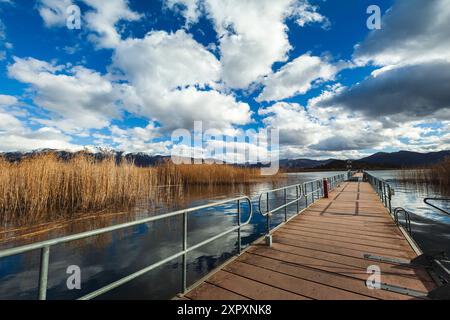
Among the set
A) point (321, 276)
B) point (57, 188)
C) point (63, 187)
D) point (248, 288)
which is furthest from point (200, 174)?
point (248, 288)

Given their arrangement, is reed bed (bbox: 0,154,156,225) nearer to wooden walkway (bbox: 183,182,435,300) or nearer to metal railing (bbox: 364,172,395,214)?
wooden walkway (bbox: 183,182,435,300)

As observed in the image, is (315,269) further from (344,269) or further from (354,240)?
(354,240)

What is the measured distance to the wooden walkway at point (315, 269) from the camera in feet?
8.47

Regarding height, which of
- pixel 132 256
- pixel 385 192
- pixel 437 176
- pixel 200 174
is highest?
pixel 200 174

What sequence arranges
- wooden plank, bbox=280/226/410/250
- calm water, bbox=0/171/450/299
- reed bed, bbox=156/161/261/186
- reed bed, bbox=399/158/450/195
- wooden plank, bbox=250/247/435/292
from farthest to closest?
1. reed bed, bbox=156/161/261/186
2. reed bed, bbox=399/158/450/195
3. wooden plank, bbox=280/226/410/250
4. calm water, bbox=0/171/450/299
5. wooden plank, bbox=250/247/435/292

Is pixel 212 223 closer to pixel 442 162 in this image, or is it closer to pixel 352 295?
pixel 352 295

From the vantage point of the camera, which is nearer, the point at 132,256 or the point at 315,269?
the point at 315,269

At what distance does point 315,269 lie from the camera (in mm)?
3186

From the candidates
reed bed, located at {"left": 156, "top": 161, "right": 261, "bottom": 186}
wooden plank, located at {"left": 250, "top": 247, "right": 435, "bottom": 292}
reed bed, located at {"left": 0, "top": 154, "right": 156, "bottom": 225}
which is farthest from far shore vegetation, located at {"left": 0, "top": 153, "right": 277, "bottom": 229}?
wooden plank, located at {"left": 250, "top": 247, "right": 435, "bottom": 292}

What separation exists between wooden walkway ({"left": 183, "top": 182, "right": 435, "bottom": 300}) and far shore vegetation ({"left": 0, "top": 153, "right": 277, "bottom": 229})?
7.61 metres

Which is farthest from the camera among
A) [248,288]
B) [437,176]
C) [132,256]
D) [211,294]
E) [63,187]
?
[437,176]

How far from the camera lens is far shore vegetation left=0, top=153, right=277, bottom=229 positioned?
8148 mm

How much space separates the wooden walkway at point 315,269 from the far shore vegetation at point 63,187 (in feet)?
25.0

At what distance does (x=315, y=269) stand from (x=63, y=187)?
9.64m
